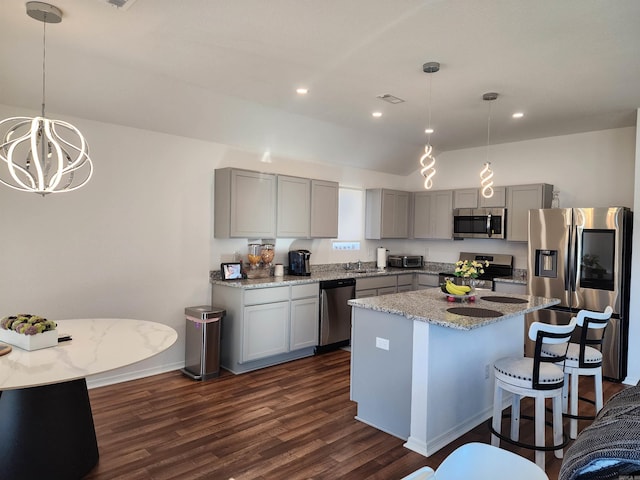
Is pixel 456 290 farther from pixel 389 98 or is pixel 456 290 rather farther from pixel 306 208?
pixel 306 208

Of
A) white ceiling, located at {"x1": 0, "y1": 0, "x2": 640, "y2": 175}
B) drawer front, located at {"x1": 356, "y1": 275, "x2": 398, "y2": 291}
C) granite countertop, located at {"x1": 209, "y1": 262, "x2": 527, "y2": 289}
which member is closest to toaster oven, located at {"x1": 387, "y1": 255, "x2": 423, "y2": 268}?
granite countertop, located at {"x1": 209, "y1": 262, "x2": 527, "y2": 289}

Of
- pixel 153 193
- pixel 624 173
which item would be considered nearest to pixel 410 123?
pixel 624 173

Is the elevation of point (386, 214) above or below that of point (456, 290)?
above

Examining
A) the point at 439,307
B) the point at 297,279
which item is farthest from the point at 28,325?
the point at 297,279

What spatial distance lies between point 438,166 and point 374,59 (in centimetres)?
394

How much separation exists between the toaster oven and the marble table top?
14.1 feet

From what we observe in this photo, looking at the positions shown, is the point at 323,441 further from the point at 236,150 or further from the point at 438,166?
the point at 438,166

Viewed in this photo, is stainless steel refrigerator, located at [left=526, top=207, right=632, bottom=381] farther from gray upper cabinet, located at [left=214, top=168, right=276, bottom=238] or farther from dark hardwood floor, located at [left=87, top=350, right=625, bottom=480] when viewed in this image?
gray upper cabinet, located at [left=214, top=168, right=276, bottom=238]

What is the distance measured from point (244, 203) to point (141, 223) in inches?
42.8

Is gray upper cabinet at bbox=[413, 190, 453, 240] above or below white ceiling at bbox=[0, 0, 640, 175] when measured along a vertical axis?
below

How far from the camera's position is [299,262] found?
5266mm

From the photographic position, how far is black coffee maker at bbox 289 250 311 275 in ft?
17.3

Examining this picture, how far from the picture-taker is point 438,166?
6.74m

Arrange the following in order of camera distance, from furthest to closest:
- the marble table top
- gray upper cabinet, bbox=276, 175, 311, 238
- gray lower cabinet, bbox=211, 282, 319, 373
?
gray upper cabinet, bbox=276, 175, 311, 238, gray lower cabinet, bbox=211, 282, 319, 373, the marble table top
